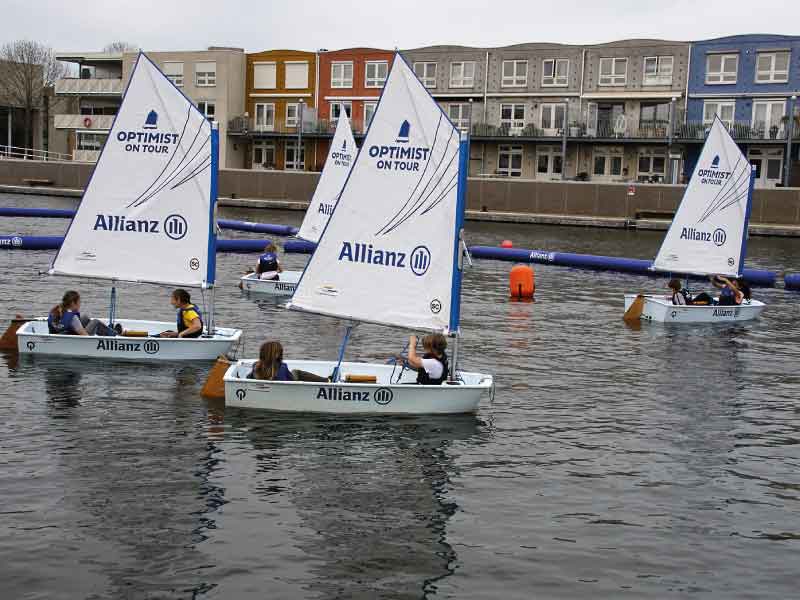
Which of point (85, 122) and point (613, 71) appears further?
point (85, 122)

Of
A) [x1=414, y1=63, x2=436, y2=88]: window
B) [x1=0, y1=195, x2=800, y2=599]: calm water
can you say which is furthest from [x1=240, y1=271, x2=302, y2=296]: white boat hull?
[x1=414, y1=63, x2=436, y2=88]: window

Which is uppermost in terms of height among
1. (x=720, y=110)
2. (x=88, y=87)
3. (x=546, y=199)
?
(x=88, y=87)

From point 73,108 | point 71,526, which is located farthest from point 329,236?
point 73,108

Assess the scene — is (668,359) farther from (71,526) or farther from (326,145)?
(326,145)

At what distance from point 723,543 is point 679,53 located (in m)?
76.8

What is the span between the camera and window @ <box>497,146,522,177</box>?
92.2 m

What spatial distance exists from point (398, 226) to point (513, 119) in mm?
73473

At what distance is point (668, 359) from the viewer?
92.0ft

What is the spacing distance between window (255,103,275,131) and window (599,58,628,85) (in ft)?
106

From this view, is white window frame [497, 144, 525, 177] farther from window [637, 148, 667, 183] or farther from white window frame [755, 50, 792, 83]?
white window frame [755, 50, 792, 83]

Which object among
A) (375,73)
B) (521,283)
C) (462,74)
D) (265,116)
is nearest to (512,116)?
(462,74)

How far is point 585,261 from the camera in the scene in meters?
50.2

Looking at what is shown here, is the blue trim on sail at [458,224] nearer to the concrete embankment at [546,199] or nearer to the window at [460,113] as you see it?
the concrete embankment at [546,199]

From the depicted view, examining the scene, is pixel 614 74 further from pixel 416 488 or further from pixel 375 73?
pixel 416 488
